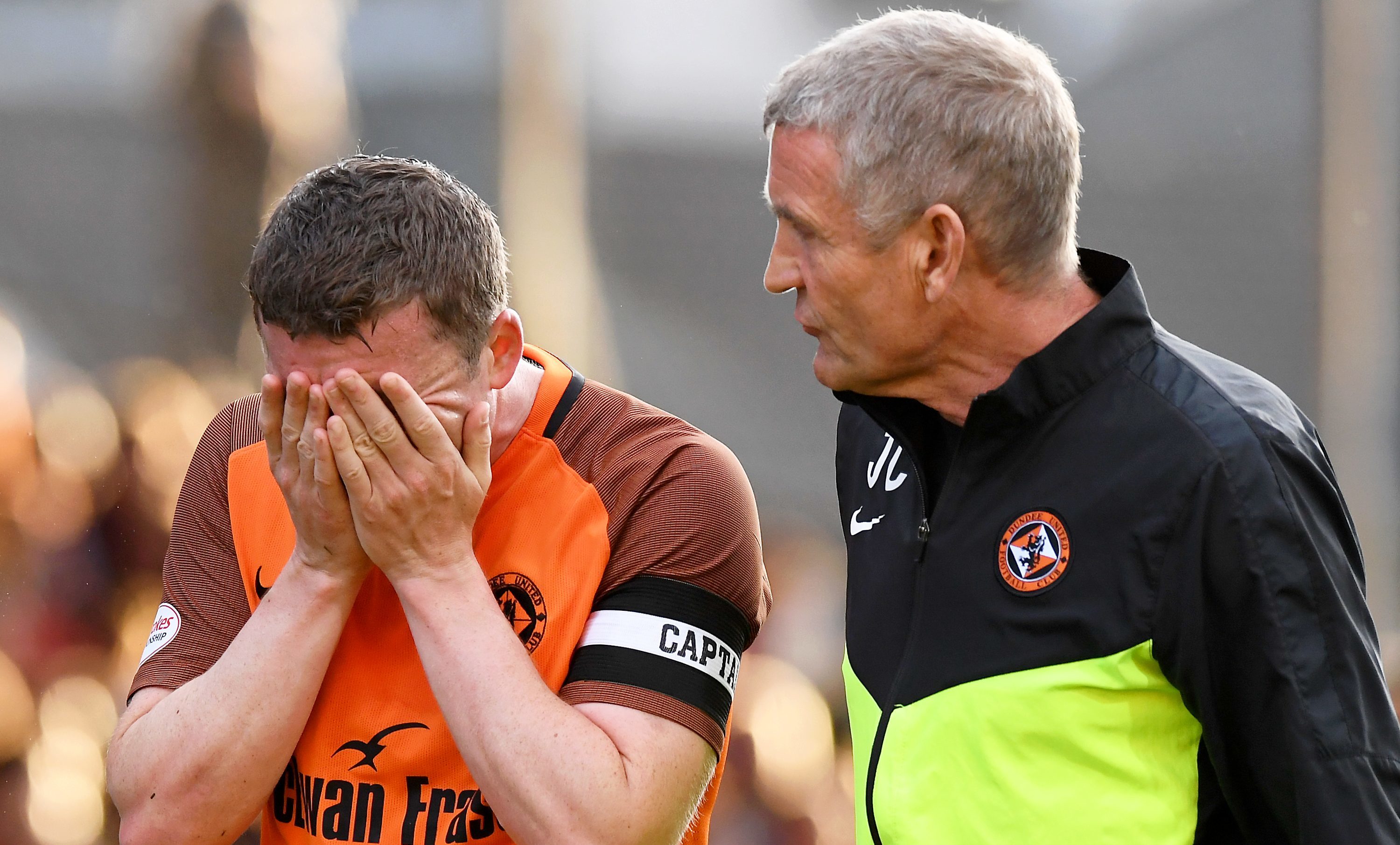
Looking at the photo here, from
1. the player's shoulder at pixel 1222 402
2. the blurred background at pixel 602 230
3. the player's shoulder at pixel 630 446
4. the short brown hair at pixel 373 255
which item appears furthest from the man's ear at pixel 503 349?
the blurred background at pixel 602 230

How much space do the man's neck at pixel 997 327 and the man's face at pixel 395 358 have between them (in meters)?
0.63

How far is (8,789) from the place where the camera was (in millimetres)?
2734

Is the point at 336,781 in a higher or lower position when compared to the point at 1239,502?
lower

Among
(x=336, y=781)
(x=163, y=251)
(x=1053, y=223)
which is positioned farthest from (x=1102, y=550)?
(x=163, y=251)

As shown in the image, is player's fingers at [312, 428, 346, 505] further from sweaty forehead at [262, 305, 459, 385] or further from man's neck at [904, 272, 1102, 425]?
man's neck at [904, 272, 1102, 425]

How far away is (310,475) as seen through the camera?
1657 millimetres

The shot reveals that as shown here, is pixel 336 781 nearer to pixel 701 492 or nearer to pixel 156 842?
pixel 156 842

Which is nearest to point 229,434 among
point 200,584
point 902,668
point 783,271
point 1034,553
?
point 200,584

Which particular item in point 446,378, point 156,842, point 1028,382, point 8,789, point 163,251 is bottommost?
point 8,789

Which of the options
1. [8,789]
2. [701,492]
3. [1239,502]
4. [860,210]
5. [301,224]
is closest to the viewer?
[1239,502]

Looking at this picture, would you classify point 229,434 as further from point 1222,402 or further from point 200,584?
point 1222,402

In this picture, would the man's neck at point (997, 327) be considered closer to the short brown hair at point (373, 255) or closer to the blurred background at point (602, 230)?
the short brown hair at point (373, 255)

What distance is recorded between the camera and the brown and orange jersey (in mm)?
1650

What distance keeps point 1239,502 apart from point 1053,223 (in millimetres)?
403
